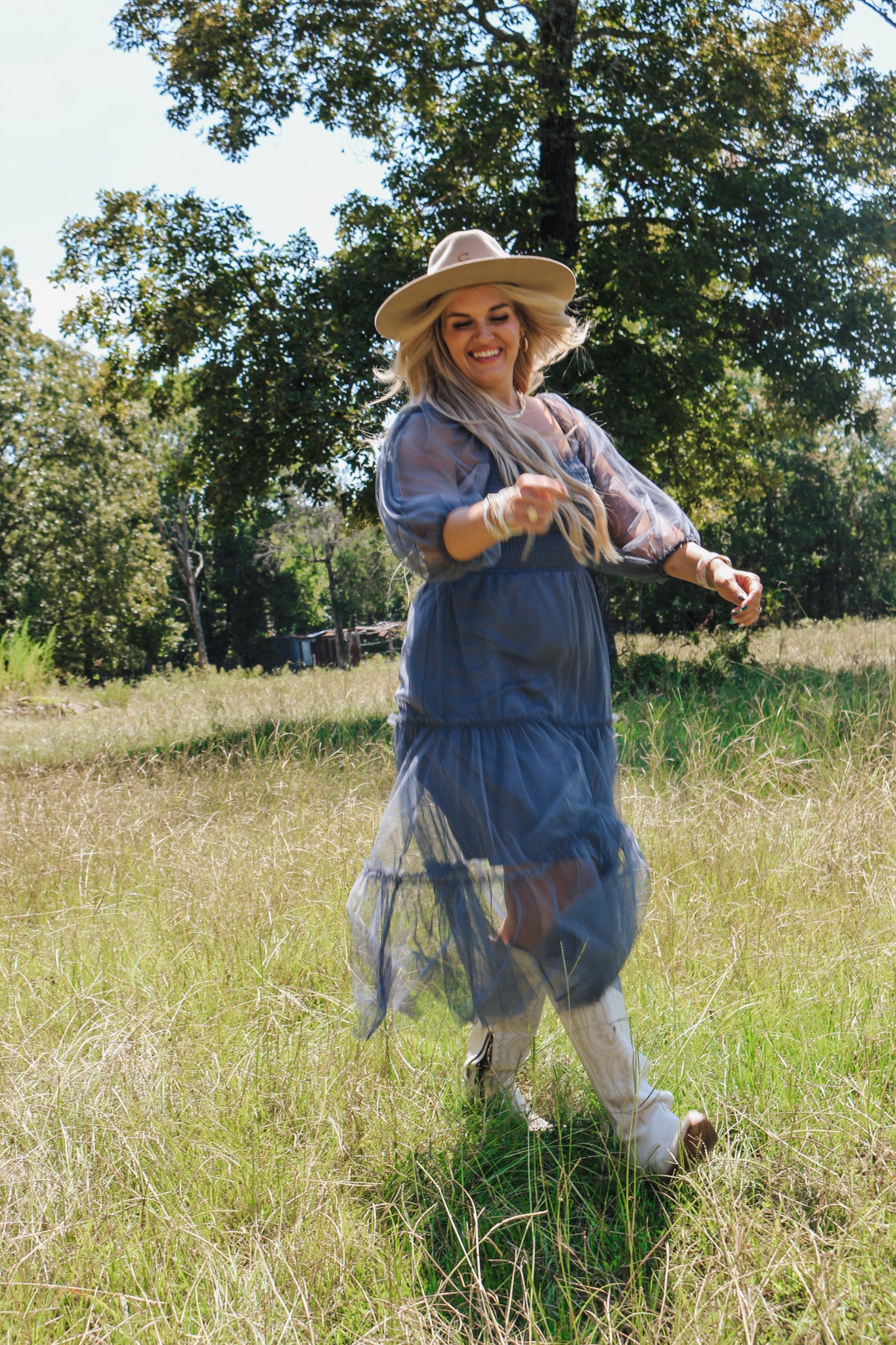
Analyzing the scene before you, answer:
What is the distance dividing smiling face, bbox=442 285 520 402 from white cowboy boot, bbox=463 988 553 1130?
56.3 inches

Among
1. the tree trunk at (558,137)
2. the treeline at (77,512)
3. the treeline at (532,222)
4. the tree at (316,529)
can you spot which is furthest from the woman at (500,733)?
the tree at (316,529)

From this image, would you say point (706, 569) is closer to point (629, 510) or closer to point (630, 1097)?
point (629, 510)

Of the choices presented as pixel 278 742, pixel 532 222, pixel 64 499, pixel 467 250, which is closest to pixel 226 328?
pixel 532 222

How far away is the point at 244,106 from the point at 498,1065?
34.1ft

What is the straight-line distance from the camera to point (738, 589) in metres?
2.12

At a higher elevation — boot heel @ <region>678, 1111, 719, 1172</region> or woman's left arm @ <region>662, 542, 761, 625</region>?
woman's left arm @ <region>662, 542, 761, 625</region>

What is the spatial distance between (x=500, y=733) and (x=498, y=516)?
1.60 ft

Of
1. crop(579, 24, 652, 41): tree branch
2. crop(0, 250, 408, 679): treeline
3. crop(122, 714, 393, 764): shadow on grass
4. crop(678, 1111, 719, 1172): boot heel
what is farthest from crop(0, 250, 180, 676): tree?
crop(678, 1111, 719, 1172): boot heel

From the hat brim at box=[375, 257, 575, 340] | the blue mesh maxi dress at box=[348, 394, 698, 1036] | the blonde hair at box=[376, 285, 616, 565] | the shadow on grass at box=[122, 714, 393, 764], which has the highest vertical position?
the hat brim at box=[375, 257, 575, 340]

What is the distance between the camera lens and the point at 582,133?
10297mm

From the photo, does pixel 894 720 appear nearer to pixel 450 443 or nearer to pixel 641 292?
pixel 450 443

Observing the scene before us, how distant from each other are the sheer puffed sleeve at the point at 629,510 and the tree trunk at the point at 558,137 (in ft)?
25.8

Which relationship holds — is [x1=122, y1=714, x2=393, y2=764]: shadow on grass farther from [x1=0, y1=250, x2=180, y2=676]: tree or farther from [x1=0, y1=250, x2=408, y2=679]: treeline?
[x1=0, y1=250, x2=180, y2=676]: tree

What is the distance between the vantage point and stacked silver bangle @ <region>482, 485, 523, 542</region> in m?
1.85
